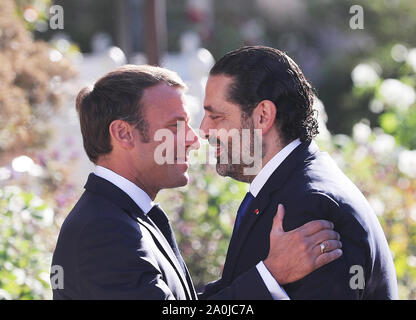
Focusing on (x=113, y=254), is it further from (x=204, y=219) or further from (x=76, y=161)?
(x=76, y=161)

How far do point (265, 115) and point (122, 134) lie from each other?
580mm

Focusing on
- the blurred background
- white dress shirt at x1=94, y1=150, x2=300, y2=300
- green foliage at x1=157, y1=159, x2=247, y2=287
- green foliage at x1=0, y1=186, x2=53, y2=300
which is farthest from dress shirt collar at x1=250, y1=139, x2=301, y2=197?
green foliage at x1=157, y1=159, x2=247, y2=287

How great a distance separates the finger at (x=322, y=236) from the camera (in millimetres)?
2466

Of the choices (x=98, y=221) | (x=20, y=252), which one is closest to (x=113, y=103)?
(x=98, y=221)

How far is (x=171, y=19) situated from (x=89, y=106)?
1723 cm

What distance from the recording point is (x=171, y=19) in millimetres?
19703

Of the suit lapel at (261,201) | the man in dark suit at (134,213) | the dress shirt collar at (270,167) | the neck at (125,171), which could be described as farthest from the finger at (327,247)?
the neck at (125,171)

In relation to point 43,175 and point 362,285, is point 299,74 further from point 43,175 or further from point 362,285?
point 43,175

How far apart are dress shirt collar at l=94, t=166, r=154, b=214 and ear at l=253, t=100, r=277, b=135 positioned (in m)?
0.55

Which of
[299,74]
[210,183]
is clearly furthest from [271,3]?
[299,74]

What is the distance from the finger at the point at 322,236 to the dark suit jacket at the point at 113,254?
53 cm

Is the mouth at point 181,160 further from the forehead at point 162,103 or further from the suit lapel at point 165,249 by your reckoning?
the suit lapel at point 165,249

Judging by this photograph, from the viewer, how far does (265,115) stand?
2.88 m
